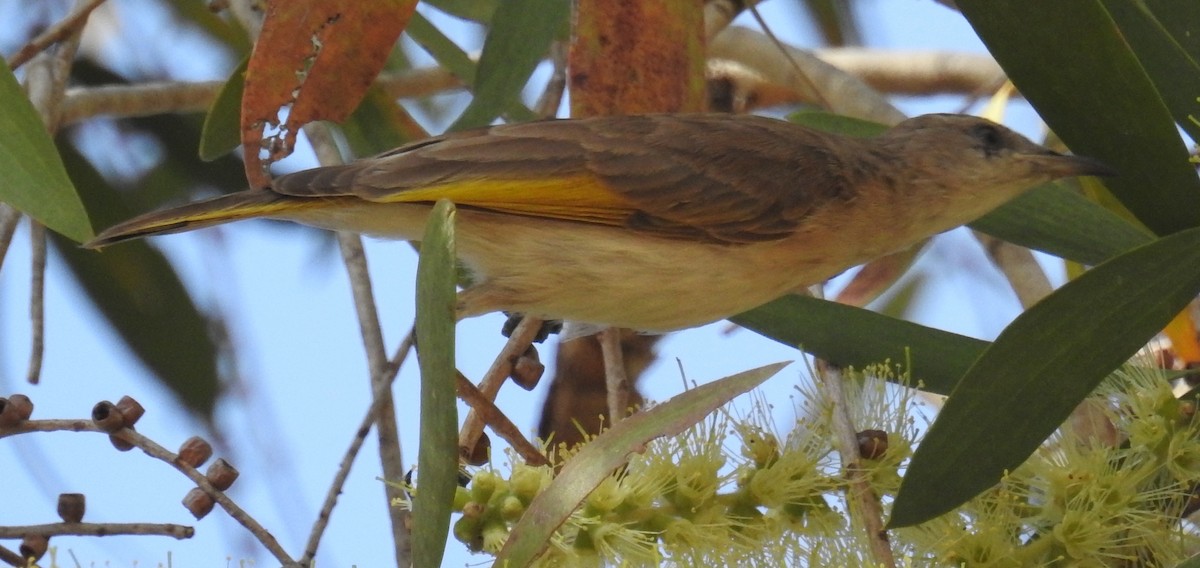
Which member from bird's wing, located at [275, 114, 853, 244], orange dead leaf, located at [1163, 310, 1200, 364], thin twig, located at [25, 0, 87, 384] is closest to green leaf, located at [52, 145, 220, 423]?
thin twig, located at [25, 0, 87, 384]

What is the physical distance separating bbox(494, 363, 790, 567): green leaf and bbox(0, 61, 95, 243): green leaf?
0.83 metres

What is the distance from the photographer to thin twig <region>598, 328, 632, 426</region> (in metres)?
2.38

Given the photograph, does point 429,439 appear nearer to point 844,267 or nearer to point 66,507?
point 66,507

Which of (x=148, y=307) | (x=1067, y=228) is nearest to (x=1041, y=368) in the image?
(x=1067, y=228)

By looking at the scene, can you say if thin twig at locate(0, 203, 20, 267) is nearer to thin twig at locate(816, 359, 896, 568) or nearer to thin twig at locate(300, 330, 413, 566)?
thin twig at locate(300, 330, 413, 566)

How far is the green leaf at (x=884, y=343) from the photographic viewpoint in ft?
7.59

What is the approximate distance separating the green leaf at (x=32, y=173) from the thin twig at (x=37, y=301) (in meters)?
0.25

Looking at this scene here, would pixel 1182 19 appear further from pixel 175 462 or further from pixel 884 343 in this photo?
pixel 175 462

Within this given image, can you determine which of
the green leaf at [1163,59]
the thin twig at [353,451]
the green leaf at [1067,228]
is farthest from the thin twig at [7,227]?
the green leaf at [1163,59]

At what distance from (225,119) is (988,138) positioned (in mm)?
1571

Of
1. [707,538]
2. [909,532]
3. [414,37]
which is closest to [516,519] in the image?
[707,538]

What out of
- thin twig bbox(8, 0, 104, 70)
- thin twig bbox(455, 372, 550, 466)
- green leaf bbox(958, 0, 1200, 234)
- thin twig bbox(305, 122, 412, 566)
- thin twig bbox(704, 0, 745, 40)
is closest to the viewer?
green leaf bbox(958, 0, 1200, 234)

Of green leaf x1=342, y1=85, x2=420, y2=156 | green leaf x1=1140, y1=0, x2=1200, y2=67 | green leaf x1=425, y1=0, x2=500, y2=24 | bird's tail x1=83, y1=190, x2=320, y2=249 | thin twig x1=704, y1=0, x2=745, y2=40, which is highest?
thin twig x1=704, y1=0, x2=745, y2=40

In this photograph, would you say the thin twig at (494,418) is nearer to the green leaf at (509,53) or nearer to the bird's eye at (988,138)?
the green leaf at (509,53)
